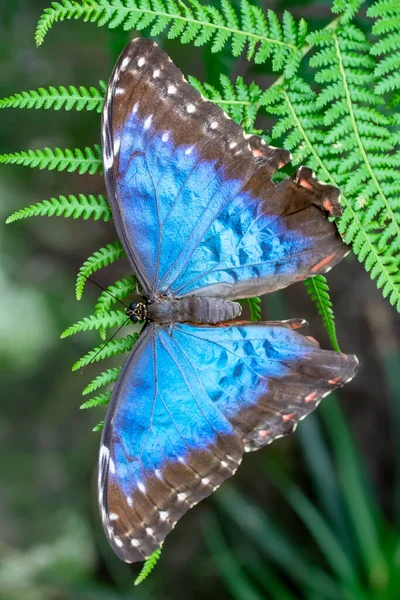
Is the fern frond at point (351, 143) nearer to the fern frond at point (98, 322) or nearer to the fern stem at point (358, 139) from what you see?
the fern stem at point (358, 139)

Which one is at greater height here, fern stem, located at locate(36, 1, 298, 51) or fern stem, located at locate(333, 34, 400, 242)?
fern stem, located at locate(36, 1, 298, 51)

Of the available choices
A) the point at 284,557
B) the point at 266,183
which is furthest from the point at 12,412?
the point at 266,183

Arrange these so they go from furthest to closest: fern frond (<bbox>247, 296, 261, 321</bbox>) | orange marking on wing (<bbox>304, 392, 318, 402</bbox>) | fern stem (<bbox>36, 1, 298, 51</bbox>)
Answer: fern frond (<bbox>247, 296, 261, 321</bbox>), orange marking on wing (<bbox>304, 392, 318, 402</bbox>), fern stem (<bbox>36, 1, 298, 51</bbox>)

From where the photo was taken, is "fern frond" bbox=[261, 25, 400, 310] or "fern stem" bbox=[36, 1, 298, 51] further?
"fern frond" bbox=[261, 25, 400, 310]

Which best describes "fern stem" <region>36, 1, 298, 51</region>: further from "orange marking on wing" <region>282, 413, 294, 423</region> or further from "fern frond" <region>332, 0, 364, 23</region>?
"orange marking on wing" <region>282, 413, 294, 423</region>

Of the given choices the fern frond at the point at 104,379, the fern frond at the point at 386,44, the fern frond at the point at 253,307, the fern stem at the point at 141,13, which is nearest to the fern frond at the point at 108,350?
the fern frond at the point at 104,379

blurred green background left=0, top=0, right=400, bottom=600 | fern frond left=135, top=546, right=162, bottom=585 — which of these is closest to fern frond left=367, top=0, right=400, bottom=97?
blurred green background left=0, top=0, right=400, bottom=600

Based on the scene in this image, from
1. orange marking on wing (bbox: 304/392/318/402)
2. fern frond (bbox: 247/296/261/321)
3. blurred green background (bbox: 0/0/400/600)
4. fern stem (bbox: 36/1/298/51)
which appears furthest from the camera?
blurred green background (bbox: 0/0/400/600)

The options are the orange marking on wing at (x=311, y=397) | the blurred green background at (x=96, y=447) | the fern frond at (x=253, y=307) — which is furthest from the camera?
the blurred green background at (x=96, y=447)
